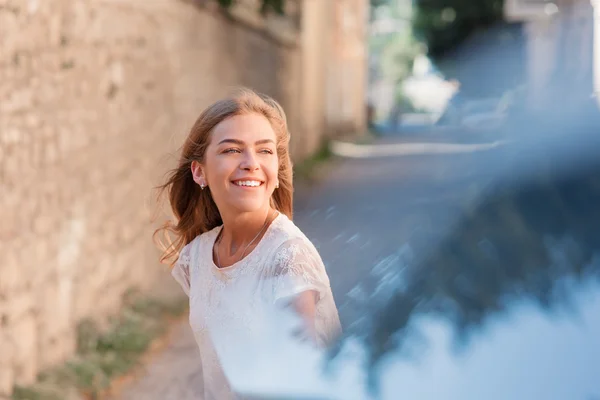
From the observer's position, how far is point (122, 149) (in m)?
6.36

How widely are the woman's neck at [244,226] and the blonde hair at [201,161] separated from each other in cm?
11

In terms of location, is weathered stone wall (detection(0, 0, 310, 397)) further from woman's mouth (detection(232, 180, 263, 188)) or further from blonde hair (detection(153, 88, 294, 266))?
woman's mouth (detection(232, 180, 263, 188))

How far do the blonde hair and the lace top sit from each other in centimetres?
12

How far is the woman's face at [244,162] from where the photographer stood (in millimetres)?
1723

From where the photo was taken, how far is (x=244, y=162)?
67.2 inches

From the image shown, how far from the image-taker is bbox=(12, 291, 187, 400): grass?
4705 millimetres

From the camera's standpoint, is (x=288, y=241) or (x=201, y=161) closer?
(x=288, y=241)

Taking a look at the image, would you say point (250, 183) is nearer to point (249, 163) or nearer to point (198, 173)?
point (249, 163)

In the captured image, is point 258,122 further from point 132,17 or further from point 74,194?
point 132,17

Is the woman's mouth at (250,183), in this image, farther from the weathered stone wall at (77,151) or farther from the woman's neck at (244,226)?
the weathered stone wall at (77,151)

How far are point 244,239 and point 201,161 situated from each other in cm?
17

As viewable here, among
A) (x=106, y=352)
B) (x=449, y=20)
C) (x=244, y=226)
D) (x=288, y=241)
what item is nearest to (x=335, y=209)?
(x=288, y=241)

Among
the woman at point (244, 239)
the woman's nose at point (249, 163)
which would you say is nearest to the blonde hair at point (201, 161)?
the woman at point (244, 239)

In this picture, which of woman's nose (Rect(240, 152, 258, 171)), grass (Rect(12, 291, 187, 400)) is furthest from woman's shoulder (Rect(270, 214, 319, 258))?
grass (Rect(12, 291, 187, 400))
